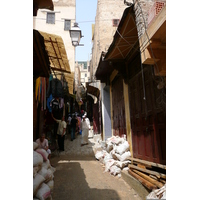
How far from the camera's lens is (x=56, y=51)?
278 inches

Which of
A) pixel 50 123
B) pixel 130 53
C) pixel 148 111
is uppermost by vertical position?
pixel 130 53

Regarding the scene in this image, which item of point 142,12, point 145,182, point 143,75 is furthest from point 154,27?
point 145,182

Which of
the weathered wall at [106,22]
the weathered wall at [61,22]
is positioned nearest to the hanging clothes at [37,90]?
the weathered wall at [106,22]

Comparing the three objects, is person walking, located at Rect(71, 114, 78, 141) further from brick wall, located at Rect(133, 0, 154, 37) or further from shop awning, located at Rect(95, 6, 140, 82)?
brick wall, located at Rect(133, 0, 154, 37)

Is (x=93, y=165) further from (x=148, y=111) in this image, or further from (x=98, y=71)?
(x=98, y=71)

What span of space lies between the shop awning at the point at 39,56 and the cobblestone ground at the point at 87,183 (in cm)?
333

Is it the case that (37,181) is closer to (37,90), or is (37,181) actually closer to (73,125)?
(37,90)

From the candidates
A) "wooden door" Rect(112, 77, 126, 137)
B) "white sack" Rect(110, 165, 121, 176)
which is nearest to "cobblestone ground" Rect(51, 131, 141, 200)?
"white sack" Rect(110, 165, 121, 176)

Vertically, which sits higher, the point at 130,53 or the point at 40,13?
the point at 40,13

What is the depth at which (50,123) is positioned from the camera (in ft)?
31.3

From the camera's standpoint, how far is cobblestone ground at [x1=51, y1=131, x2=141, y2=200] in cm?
439

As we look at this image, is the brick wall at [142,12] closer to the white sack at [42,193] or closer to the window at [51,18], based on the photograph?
the white sack at [42,193]
